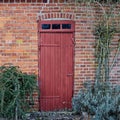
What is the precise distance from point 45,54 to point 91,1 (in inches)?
70.2

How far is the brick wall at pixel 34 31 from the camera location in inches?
357

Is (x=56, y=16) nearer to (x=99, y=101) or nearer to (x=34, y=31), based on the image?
(x=34, y=31)

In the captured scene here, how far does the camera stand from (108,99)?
8250 mm

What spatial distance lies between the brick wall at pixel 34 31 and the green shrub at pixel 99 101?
0.54 m

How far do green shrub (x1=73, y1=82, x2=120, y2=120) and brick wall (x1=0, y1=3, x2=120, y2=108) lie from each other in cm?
54

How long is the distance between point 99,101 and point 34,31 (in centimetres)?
241

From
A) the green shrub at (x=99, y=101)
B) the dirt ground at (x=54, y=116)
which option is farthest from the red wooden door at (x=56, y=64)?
the green shrub at (x=99, y=101)

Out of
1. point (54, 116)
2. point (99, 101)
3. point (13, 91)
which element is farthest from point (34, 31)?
point (99, 101)

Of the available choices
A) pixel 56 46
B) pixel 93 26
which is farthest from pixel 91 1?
pixel 56 46

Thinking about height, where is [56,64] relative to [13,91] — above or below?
above

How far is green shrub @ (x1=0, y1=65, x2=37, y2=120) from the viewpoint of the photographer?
8.16 metres

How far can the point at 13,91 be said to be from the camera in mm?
8180

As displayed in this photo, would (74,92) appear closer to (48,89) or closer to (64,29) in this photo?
(48,89)

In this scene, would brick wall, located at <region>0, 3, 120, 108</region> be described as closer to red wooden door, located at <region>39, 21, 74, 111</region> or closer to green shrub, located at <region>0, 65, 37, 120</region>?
red wooden door, located at <region>39, 21, 74, 111</region>
